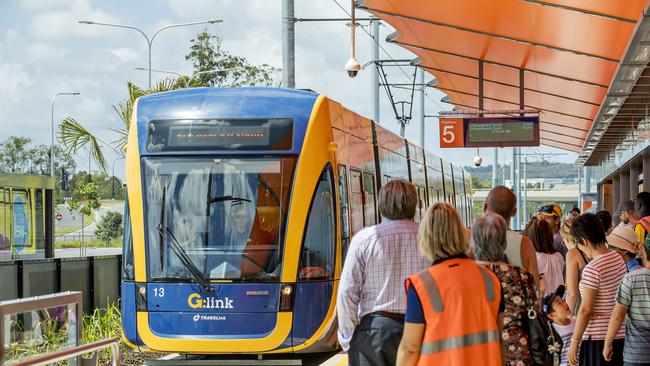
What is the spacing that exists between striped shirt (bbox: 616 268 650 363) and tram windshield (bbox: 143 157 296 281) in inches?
177

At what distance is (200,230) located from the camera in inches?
452

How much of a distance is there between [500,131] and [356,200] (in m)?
10.0

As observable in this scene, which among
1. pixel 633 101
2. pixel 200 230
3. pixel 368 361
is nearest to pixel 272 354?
pixel 200 230

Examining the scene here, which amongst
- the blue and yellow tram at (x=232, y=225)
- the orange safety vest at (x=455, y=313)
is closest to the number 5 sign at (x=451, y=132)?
the blue and yellow tram at (x=232, y=225)

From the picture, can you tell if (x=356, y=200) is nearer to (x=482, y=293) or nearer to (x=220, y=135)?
(x=220, y=135)

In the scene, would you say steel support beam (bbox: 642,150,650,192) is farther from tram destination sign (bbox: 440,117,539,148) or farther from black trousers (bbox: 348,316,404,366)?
black trousers (bbox: 348,316,404,366)

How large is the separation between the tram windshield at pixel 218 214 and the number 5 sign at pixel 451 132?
487 inches

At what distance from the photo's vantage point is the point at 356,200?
1354 centimetres

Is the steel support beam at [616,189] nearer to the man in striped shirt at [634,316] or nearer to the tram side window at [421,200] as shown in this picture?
the tram side window at [421,200]

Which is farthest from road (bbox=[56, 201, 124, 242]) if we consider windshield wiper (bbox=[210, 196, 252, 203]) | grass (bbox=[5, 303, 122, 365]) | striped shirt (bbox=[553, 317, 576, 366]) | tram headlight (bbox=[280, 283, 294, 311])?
striped shirt (bbox=[553, 317, 576, 366])

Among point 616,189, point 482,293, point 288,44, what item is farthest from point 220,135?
point 616,189

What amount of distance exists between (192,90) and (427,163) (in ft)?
36.3

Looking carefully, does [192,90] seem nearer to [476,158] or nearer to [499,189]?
[499,189]

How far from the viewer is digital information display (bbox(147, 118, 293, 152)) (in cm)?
1175
